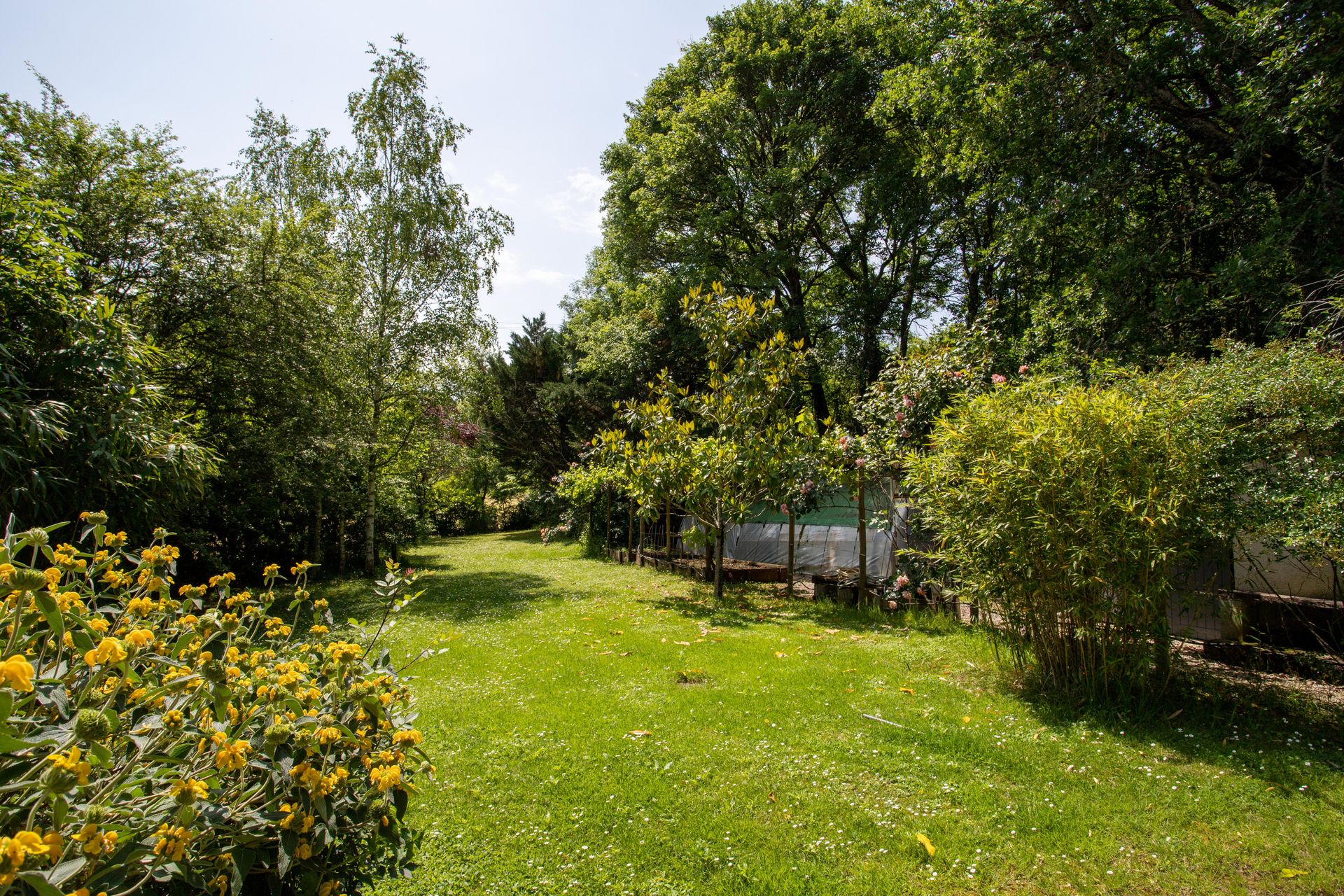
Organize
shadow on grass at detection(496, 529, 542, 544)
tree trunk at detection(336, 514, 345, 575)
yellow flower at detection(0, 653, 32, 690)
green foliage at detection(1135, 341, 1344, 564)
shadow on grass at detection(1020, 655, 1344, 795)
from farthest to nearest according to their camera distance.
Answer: shadow on grass at detection(496, 529, 542, 544) → tree trunk at detection(336, 514, 345, 575) → green foliage at detection(1135, 341, 1344, 564) → shadow on grass at detection(1020, 655, 1344, 795) → yellow flower at detection(0, 653, 32, 690)

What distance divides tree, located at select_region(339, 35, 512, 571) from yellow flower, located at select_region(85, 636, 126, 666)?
1163 centimetres

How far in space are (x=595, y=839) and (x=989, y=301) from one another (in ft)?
47.2

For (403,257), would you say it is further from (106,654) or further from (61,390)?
(106,654)

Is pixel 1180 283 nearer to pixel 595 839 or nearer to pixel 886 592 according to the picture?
pixel 886 592

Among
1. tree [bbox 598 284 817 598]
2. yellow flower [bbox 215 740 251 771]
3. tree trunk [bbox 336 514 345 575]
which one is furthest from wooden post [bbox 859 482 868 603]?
tree trunk [bbox 336 514 345 575]

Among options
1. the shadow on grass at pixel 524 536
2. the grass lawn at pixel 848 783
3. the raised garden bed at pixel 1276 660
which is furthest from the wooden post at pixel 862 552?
the shadow on grass at pixel 524 536

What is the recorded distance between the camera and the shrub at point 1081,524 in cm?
400

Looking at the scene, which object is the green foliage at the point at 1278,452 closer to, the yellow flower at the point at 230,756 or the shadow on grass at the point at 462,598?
the yellow flower at the point at 230,756

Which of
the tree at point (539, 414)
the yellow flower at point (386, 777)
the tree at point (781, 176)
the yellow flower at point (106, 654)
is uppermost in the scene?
the tree at point (781, 176)

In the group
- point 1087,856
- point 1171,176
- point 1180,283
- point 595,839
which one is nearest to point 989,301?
point 1171,176

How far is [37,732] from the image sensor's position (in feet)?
4.17

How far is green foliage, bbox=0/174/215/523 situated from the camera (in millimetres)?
4074

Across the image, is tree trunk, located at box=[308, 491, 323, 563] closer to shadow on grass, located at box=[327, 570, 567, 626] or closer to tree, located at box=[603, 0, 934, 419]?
shadow on grass, located at box=[327, 570, 567, 626]

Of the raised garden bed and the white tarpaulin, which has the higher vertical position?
the white tarpaulin
